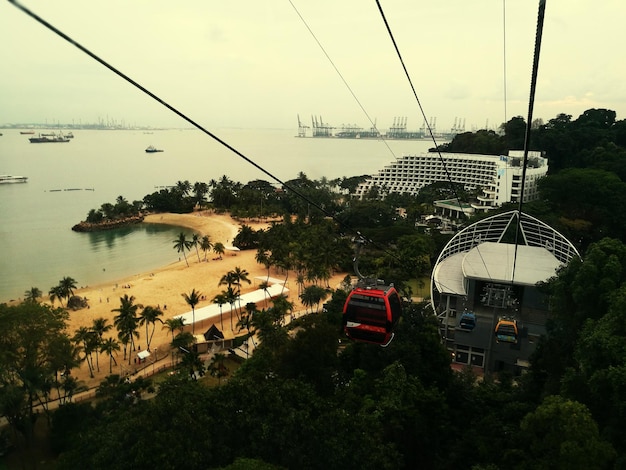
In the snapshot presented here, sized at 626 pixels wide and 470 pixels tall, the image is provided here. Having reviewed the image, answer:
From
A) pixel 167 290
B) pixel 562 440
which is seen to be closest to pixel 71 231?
pixel 167 290

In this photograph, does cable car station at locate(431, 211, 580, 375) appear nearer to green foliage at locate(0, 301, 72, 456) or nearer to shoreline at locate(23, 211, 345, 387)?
shoreline at locate(23, 211, 345, 387)

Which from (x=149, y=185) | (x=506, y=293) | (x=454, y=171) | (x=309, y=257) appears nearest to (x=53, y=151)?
(x=149, y=185)

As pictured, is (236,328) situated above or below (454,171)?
below

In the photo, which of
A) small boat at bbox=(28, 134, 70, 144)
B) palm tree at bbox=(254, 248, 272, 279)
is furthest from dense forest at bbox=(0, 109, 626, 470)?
small boat at bbox=(28, 134, 70, 144)

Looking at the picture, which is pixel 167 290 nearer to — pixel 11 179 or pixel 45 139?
pixel 11 179

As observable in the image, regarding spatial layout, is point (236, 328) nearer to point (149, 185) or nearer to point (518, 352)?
point (518, 352)

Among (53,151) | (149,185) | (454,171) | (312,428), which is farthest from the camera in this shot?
(53,151)

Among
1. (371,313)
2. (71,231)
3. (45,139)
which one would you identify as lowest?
(71,231)
